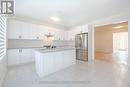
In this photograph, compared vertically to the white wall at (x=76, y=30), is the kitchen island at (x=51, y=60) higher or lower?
lower

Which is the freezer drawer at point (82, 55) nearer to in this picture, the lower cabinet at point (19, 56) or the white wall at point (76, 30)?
the white wall at point (76, 30)

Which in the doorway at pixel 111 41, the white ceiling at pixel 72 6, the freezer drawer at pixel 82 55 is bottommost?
the freezer drawer at pixel 82 55

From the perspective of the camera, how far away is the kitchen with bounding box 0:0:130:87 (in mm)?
2658

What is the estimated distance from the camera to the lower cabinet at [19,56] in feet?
13.3

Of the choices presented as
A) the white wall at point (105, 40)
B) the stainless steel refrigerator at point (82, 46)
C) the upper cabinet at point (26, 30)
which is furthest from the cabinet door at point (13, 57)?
the white wall at point (105, 40)

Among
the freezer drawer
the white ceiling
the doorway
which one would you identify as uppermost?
the white ceiling

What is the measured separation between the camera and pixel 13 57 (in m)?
4.12

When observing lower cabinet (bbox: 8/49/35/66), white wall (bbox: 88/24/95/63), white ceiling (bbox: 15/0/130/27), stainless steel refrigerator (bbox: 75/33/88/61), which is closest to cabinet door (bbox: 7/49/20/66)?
lower cabinet (bbox: 8/49/35/66)

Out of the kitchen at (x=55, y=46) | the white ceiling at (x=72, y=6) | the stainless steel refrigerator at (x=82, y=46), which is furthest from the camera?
the stainless steel refrigerator at (x=82, y=46)

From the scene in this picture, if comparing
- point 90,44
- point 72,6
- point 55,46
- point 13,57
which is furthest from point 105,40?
point 13,57

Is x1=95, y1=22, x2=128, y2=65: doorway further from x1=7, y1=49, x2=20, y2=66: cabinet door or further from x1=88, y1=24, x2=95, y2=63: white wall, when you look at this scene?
x1=7, y1=49, x2=20, y2=66: cabinet door

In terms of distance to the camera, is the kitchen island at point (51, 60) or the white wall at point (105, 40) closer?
the kitchen island at point (51, 60)

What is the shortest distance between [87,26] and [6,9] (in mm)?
4419

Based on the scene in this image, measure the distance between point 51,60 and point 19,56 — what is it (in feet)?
6.64
